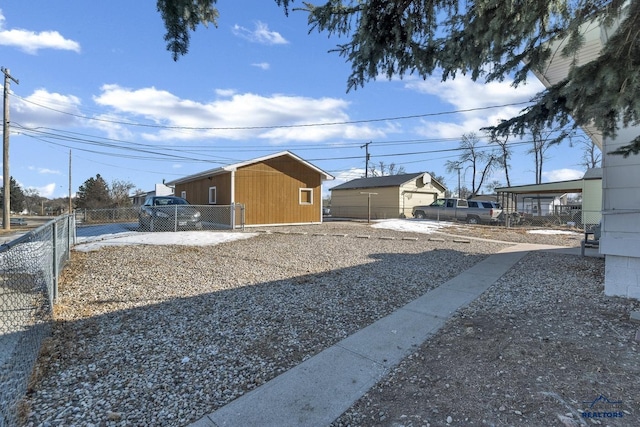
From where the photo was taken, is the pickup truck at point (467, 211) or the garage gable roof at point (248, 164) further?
the pickup truck at point (467, 211)

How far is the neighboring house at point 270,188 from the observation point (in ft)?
50.1

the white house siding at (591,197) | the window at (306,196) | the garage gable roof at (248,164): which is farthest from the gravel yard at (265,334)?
the white house siding at (591,197)

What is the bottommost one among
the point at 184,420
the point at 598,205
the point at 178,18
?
the point at 184,420

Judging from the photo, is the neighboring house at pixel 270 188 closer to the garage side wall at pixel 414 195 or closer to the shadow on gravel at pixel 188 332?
the shadow on gravel at pixel 188 332

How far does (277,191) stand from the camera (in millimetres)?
16484

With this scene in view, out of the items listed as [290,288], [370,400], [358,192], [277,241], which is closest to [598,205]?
[358,192]

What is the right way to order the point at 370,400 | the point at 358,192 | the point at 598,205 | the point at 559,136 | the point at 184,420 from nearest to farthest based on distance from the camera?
the point at 184,420, the point at 370,400, the point at 559,136, the point at 598,205, the point at 358,192

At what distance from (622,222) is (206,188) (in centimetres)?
1711

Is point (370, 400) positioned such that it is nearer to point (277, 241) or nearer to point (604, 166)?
point (604, 166)

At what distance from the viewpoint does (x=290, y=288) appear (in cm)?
531

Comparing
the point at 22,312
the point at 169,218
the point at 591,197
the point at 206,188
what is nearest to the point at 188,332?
the point at 22,312

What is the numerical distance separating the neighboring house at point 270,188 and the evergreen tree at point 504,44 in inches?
467

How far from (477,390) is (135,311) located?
401cm

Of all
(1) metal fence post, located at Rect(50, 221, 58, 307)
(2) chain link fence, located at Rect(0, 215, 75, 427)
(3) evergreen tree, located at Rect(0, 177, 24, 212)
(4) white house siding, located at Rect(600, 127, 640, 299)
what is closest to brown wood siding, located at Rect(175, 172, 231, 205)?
(2) chain link fence, located at Rect(0, 215, 75, 427)
